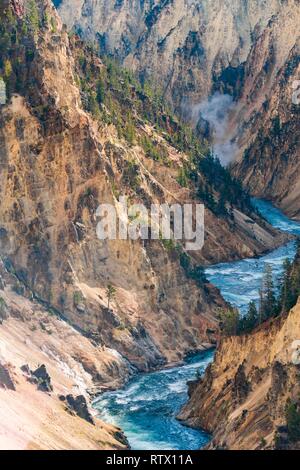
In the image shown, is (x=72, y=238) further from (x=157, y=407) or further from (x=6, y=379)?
(x=6, y=379)

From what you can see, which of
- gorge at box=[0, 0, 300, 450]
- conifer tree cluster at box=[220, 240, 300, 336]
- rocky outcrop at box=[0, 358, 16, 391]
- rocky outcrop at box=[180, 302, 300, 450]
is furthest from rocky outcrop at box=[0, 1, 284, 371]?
rocky outcrop at box=[0, 358, 16, 391]

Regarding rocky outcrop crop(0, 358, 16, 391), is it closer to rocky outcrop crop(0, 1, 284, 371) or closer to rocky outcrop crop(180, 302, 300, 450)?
rocky outcrop crop(180, 302, 300, 450)

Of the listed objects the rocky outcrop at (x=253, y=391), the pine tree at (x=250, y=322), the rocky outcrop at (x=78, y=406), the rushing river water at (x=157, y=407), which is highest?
the pine tree at (x=250, y=322)

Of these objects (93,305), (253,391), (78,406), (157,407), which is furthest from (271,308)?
(93,305)

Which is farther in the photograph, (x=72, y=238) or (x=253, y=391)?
(x=72, y=238)

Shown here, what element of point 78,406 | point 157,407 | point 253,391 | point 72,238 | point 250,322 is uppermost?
point 72,238

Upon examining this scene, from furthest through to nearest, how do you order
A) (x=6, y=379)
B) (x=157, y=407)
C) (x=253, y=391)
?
(x=157, y=407), (x=6, y=379), (x=253, y=391)

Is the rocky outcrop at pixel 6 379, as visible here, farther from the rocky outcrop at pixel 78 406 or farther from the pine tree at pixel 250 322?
the pine tree at pixel 250 322

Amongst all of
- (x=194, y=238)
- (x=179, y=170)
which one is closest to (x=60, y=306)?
(x=194, y=238)

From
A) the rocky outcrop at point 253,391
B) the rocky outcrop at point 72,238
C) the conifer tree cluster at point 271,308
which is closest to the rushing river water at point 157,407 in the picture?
the rocky outcrop at point 253,391
